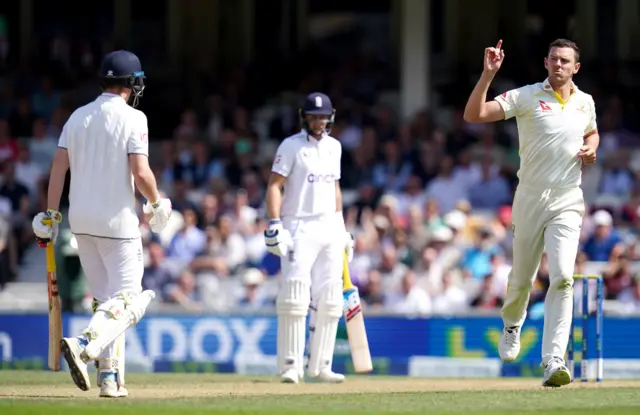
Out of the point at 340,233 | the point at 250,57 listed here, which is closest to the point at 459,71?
the point at 250,57

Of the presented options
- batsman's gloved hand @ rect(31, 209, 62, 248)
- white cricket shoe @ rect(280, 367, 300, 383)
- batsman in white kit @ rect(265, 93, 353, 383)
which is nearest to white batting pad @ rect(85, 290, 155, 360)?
batsman's gloved hand @ rect(31, 209, 62, 248)

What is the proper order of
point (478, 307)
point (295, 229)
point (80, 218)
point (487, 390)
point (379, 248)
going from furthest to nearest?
point (379, 248) → point (478, 307) → point (295, 229) → point (487, 390) → point (80, 218)

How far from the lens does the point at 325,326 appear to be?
33.9 feet

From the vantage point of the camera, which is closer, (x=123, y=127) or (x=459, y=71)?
(x=123, y=127)

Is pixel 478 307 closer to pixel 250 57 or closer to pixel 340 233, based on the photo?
pixel 340 233

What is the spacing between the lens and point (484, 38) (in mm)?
20406

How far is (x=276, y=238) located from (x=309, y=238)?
12.4 inches

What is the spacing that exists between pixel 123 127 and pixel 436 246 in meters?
7.06

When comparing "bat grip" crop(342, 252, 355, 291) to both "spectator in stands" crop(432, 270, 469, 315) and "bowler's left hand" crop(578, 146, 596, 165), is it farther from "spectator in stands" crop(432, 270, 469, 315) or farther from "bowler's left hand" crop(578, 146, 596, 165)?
"spectator in stands" crop(432, 270, 469, 315)

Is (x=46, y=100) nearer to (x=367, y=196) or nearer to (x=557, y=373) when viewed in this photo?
(x=367, y=196)

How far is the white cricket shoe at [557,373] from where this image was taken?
28.3ft

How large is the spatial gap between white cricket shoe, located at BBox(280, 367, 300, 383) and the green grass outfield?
0.11 m

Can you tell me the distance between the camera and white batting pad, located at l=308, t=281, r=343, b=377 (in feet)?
33.8

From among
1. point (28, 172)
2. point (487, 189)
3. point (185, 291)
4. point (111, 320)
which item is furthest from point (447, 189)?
point (111, 320)
